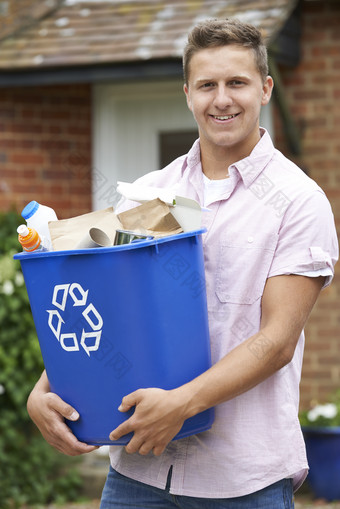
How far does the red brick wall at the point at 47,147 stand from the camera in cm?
576

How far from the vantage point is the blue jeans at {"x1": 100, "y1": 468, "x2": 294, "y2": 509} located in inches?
83.1

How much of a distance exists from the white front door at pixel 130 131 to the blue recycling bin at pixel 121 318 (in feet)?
13.2

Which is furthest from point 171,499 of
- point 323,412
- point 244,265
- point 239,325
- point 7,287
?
point 323,412

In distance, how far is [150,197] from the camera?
2131mm

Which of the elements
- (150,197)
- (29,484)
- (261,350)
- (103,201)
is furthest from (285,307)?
(103,201)

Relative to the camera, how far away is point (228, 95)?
7.13ft

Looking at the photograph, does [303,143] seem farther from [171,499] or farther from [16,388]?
[171,499]

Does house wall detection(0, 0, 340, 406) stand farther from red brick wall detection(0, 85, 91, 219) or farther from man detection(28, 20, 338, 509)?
man detection(28, 20, 338, 509)

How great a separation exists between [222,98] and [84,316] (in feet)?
2.13

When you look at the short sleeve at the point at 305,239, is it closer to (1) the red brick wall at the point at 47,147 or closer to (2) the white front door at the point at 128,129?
(1) the red brick wall at the point at 47,147

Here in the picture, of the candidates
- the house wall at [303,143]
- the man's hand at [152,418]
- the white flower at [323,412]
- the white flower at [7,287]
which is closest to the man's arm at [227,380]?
the man's hand at [152,418]

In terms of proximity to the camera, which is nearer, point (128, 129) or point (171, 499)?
point (171, 499)

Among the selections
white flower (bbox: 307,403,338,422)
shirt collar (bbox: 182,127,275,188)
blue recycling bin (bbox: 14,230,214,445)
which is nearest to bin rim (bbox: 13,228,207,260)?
blue recycling bin (bbox: 14,230,214,445)

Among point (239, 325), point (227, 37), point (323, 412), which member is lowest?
point (323, 412)
